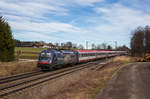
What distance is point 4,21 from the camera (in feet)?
87.9

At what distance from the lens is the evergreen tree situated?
25.0 metres

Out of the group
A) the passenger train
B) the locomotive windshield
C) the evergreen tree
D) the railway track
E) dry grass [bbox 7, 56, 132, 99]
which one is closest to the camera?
dry grass [bbox 7, 56, 132, 99]

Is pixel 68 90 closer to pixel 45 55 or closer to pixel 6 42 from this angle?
pixel 45 55

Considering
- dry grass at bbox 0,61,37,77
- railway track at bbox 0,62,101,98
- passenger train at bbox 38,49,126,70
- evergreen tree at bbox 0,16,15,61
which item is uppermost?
evergreen tree at bbox 0,16,15,61

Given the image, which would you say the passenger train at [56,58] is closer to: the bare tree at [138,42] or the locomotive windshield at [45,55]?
the locomotive windshield at [45,55]

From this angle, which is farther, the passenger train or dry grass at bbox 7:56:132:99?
the passenger train

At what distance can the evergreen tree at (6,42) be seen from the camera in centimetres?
2496

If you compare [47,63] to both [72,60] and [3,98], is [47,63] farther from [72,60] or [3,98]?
[3,98]

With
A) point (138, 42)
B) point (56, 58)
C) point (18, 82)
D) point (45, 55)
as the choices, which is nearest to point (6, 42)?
point (45, 55)

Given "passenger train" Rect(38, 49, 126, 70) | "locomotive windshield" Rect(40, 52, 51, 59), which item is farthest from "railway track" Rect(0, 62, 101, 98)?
"locomotive windshield" Rect(40, 52, 51, 59)

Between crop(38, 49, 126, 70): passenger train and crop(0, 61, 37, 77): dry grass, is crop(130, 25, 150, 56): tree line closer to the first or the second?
crop(38, 49, 126, 70): passenger train

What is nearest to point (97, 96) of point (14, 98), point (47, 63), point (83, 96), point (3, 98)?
point (83, 96)

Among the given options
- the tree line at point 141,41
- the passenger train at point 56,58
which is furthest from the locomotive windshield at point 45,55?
the tree line at point 141,41

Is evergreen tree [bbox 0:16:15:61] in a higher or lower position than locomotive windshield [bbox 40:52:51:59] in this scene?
higher
